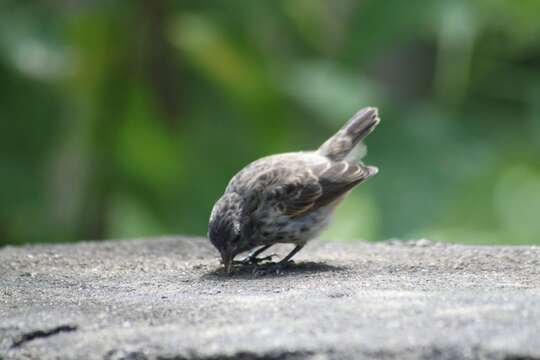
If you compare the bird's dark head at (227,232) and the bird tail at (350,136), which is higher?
the bird tail at (350,136)

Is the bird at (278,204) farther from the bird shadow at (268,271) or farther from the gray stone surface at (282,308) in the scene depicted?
the gray stone surface at (282,308)

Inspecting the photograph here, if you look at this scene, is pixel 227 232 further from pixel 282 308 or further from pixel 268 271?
pixel 282 308

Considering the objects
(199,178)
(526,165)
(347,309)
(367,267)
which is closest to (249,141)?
(199,178)

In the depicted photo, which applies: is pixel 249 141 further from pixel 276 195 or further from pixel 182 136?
pixel 276 195

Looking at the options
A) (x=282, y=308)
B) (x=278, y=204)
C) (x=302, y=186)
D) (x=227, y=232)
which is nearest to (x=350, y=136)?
(x=302, y=186)

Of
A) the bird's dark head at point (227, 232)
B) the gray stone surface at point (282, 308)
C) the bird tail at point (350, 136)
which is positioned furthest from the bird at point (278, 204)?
the bird tail at point (350, 136)
